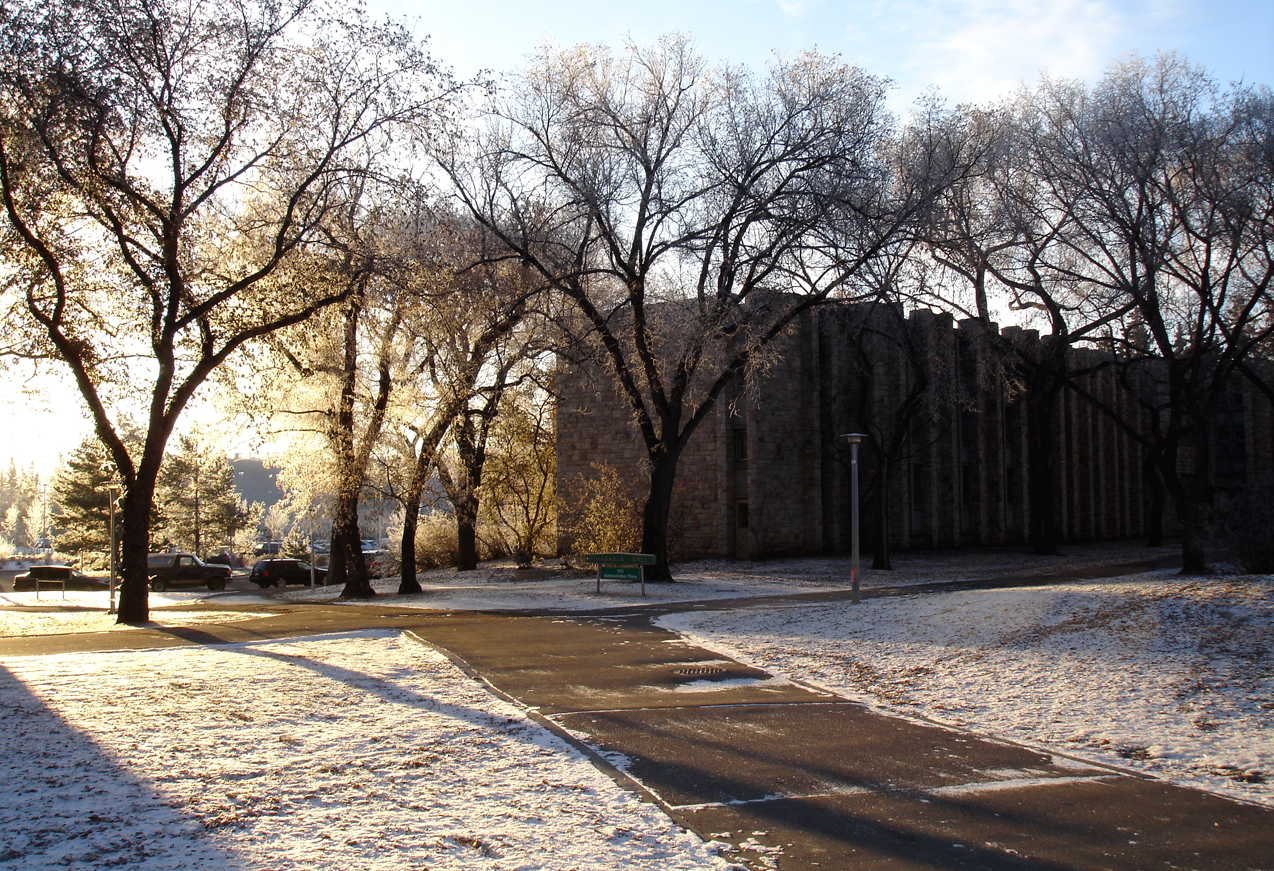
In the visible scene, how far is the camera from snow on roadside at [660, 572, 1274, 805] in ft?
23.0

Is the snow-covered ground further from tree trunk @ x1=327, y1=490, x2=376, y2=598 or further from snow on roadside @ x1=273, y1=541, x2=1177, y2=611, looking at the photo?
tree trunk @ x1=327, y1=490, x2=376, y2=598

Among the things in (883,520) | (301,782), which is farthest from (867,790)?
(883,520)

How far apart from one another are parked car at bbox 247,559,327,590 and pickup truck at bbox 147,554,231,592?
2042mm

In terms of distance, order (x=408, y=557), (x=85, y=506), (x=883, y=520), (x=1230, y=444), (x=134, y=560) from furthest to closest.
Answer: (x=85, y=506), (x=1230, y=444), (x=883, y=520), (x=408, y=557), (x=134, y=560)

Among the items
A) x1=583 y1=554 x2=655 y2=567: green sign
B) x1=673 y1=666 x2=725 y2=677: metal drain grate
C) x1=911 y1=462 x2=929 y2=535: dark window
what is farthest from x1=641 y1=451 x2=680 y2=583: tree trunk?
x1=911 y1=462 x2=929 y2=535: dark window

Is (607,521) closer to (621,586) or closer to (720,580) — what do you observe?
(720,580)

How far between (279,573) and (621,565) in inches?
1063

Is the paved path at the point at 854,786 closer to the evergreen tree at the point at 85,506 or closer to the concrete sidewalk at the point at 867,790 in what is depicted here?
the concrete sidewalk at the point at 867,790

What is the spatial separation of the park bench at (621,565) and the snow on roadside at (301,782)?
11.4m

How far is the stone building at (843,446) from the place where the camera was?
3027 cm

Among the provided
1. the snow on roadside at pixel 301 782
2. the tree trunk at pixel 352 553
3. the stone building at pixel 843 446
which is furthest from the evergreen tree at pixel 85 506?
the snow on roadside at pixel 301 782

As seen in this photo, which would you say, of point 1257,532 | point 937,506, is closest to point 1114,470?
point 937,506

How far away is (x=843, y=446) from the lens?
34750 mm

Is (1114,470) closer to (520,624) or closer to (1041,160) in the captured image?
(1041,160)
